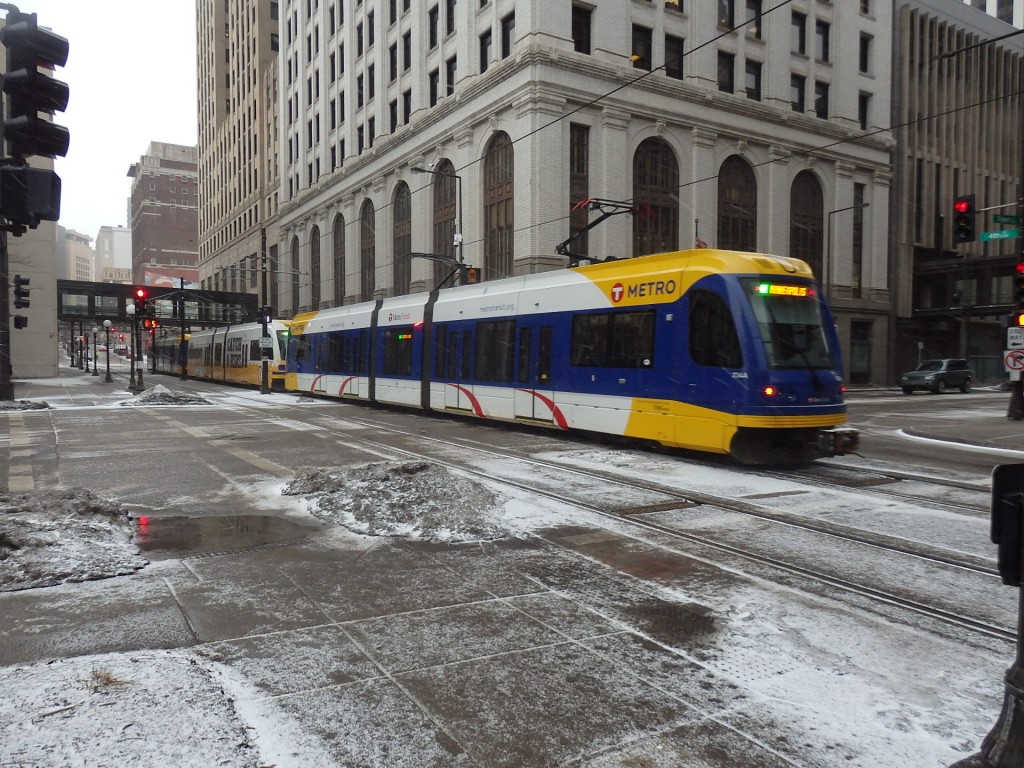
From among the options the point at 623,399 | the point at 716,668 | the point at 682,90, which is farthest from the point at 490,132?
the point at 716,668

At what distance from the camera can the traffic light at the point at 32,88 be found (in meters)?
5.49

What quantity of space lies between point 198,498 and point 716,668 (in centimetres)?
680

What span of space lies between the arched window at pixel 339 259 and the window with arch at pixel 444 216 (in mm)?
14872

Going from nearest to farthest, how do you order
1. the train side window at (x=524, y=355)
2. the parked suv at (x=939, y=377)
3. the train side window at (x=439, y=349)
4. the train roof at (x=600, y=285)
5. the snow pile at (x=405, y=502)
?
the snow pile at (x=405, y=502), the train roof at (x=600, y=285), the train side window at (x=524, y=355), the train side window at (x=439, y=349), the parked suv at (x=939, y=377)

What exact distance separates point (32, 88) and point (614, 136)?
30792 mm

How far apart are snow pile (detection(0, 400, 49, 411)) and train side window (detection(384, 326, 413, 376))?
35.8 feet

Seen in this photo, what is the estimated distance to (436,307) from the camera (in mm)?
19344

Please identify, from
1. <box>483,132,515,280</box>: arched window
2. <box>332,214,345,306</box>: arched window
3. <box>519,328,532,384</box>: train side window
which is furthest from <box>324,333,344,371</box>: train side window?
<box>332,214,345,306</box>: arched window

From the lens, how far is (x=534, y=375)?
15.4 m

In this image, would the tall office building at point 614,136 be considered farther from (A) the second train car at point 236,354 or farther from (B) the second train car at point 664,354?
(B) the second train car at point 664,354

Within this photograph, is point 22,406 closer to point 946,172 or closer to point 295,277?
point 295,277

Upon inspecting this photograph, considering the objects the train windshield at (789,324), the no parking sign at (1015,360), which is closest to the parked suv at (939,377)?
the no parking sign at (1015,360)

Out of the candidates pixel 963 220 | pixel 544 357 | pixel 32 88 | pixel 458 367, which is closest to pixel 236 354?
pixel 458 367

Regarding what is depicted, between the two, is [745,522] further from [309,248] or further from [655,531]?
[309,248]
